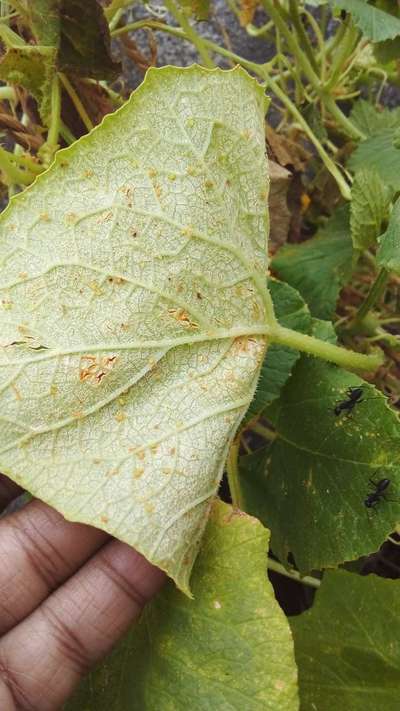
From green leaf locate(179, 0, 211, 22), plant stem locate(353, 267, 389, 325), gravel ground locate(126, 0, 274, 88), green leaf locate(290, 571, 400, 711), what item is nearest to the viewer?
green leaf locate(290, 571, 400, 711)

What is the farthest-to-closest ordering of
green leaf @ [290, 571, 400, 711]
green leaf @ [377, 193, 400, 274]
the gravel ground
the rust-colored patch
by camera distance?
the gravel ground → green leaf @ [290, 571, 400, 711] → green leaf @ [377, 193, 400, 274] → the rust-colored patch

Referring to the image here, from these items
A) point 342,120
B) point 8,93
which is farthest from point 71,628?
point 342,120

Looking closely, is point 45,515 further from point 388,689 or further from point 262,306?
point 388,689

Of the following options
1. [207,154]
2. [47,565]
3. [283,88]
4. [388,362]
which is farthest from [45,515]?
[283,88]

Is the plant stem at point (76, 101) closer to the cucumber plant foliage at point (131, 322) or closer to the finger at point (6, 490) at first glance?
the cucumber plant foliage at point (131, 322)

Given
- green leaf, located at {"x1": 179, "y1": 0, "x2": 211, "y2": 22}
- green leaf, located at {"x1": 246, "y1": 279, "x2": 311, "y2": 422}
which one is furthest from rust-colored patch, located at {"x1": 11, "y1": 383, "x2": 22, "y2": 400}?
green leaf, located at {"x1": 179, "y1": 0, "x2": 211, "y2": 22}

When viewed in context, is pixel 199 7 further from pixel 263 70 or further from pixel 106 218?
pixel 106 218

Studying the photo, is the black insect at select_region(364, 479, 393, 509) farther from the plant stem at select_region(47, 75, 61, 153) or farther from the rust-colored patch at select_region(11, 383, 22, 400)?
the plant stem at select_region(47, 75, 61, 153)

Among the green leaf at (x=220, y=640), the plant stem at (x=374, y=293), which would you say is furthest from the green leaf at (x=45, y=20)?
the green leaf at (x=220, y=640)
